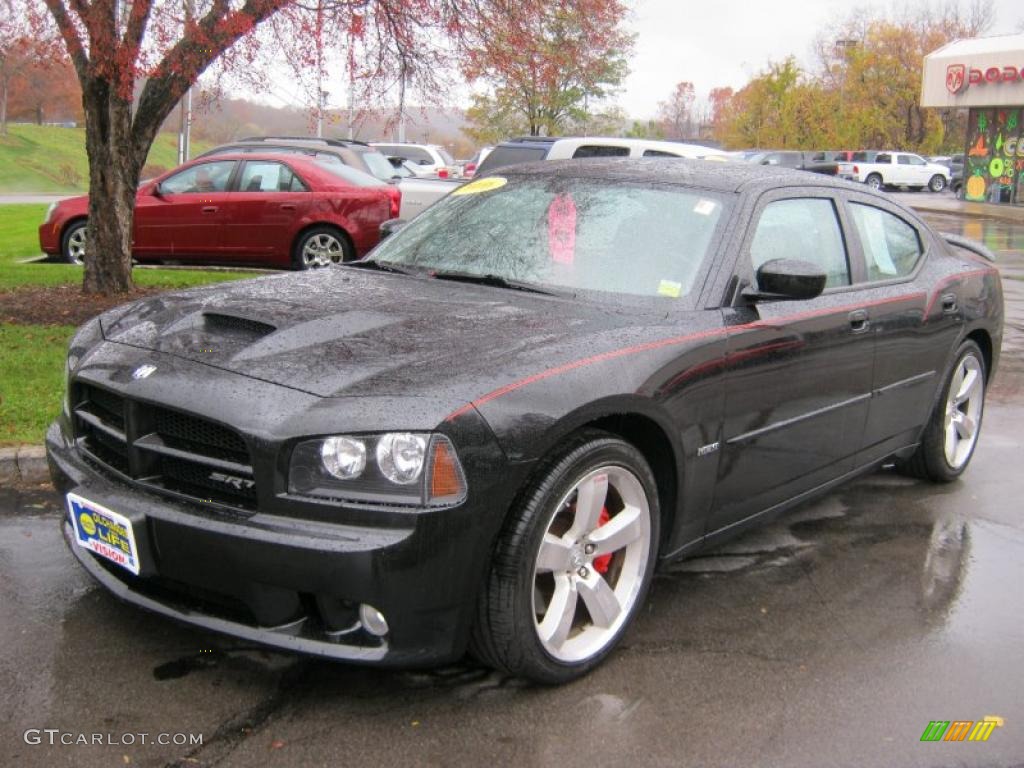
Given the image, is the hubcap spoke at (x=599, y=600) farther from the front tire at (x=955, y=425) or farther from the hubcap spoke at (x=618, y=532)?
the front tire at (x=955, y=425)

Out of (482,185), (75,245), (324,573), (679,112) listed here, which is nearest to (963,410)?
(482,185)

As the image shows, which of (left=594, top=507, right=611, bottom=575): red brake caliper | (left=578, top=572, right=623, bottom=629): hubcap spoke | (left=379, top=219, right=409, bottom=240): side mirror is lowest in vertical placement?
(left=578, top=572, right=623, bottom=629): hubcap spoke

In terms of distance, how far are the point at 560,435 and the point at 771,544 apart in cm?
196

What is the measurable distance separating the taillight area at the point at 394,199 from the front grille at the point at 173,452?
9.10 metres

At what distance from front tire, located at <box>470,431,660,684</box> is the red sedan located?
9023 mm

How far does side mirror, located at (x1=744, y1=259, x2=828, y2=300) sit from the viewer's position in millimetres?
3770

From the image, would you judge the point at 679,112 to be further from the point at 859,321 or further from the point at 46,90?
the point at 859,321

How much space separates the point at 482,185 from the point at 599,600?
7.06 feet

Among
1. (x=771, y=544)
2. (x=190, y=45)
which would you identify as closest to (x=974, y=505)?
(x=771, y=544)

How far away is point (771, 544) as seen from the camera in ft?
15.2

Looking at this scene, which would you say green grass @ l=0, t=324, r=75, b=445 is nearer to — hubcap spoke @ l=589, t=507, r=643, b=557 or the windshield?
the windshield

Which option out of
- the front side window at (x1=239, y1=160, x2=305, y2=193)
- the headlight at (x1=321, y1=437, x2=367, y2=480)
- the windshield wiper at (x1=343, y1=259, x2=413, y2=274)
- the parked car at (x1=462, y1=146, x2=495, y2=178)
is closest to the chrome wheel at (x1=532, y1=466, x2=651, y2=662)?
the headlight at (x1=321, y1=437, x2=367, y2=480)

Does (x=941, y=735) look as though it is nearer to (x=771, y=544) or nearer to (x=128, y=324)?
(x=771, y=544)

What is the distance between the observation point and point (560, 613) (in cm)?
322
